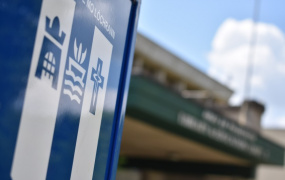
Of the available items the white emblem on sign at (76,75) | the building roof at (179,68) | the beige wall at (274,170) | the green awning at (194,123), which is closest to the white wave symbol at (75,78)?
the white emblem on sign at (76,75)

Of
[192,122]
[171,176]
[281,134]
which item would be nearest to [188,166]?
[171,176]

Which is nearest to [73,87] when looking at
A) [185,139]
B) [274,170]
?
[185,139]

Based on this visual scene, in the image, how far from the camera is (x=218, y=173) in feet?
63.6

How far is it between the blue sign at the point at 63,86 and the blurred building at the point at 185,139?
30.6 feet

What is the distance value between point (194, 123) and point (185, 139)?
3.14 feet

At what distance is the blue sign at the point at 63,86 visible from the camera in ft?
3.92

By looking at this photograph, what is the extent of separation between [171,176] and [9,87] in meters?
19.0

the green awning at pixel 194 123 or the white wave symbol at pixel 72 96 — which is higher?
the green awning at pixel 194 123

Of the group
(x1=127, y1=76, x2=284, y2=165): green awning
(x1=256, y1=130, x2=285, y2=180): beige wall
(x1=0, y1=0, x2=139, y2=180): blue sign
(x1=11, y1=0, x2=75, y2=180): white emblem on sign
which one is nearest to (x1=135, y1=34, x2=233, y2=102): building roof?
(x1=256, y1=130, x2=285, y2=180): beige wall

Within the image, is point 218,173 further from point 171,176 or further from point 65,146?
point 65,146

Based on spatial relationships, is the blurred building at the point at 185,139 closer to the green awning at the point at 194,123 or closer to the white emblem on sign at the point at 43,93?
the green awning at the point at 194,123

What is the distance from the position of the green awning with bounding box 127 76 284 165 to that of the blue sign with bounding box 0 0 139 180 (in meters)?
9.31

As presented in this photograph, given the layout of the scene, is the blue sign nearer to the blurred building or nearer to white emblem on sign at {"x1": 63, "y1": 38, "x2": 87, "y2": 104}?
white emblem on sign at {"x1": 63, "y1": 38, "x2": 87, "y2": 104}

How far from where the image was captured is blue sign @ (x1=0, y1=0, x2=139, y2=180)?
120 centimetres
